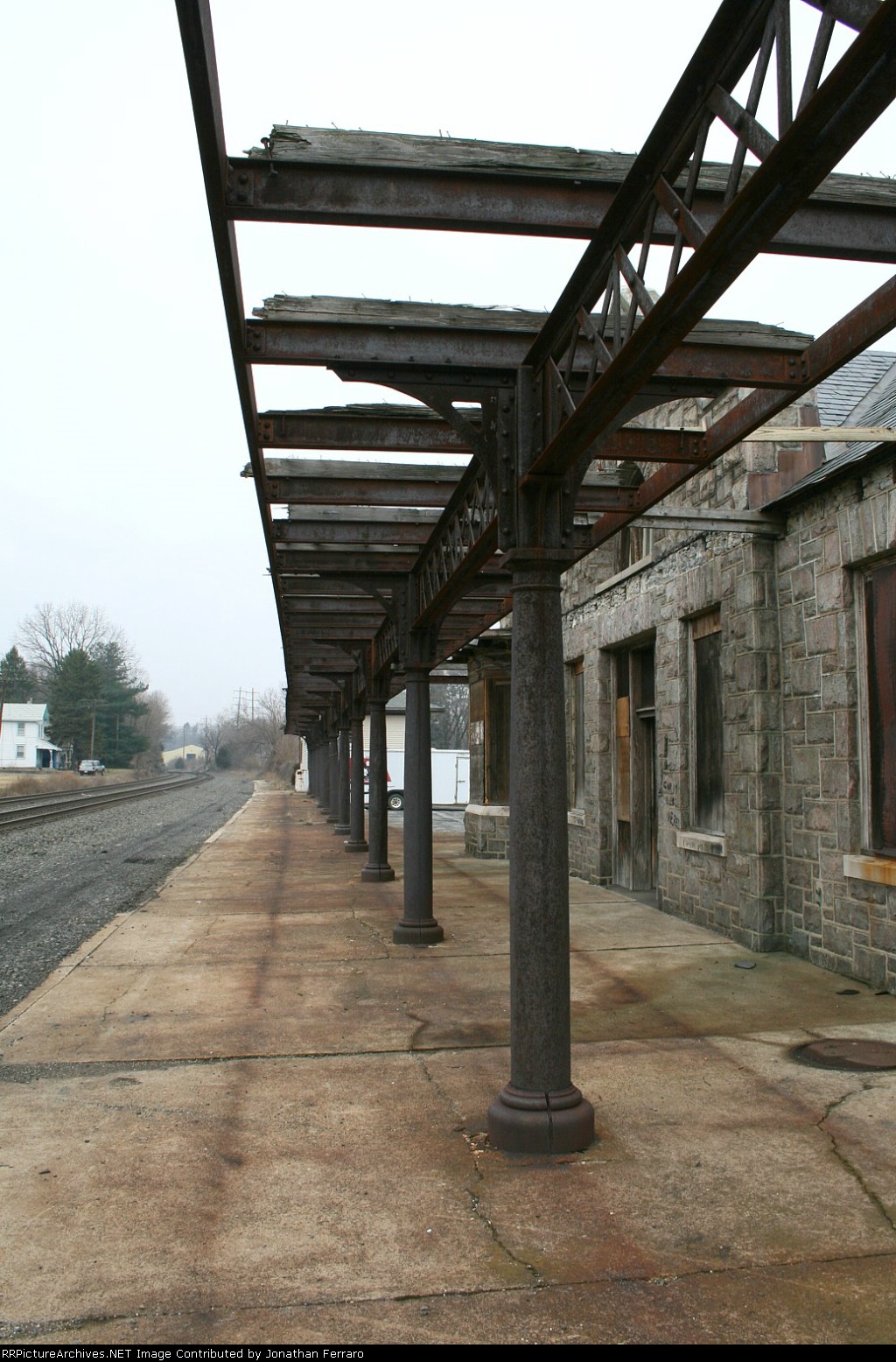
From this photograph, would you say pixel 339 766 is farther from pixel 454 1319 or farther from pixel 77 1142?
pixel 454 1319

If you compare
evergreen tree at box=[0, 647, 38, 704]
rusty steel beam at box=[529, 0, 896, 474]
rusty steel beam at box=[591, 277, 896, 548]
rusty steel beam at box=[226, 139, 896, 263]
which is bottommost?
rusty steel beam at box=[529, 0, 896, 474]

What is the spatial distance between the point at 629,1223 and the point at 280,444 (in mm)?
4715

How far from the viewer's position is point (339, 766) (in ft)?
86.5

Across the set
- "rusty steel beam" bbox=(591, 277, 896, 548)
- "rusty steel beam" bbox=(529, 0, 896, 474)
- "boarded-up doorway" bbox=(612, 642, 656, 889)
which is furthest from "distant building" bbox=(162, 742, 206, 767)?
"rusty steel beam" bbox=(529, 0, 896, 474)

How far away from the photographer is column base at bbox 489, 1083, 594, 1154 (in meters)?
4.86

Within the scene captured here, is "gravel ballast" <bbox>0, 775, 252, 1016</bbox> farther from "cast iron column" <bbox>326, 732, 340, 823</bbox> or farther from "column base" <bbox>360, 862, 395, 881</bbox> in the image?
"cast iron column" <bbox>326, 732, 340, 823</bbox>

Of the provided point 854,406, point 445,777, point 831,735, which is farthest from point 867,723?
point 445,777

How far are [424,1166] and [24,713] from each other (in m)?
99.8

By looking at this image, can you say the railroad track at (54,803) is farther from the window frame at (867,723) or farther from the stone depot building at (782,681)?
the window frame at (867,723)

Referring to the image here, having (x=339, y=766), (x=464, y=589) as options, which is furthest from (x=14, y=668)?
(x=464, y=589)

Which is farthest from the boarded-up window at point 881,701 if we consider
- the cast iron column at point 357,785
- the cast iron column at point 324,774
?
the cast iron column at point 324,774

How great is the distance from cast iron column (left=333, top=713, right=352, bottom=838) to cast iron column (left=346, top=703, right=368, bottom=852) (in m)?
3.59

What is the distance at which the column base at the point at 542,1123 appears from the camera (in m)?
4.86

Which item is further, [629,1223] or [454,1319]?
[629,1223]
